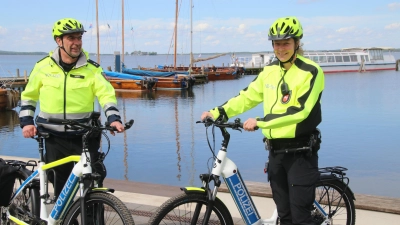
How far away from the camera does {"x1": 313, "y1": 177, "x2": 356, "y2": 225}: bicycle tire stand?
376cm

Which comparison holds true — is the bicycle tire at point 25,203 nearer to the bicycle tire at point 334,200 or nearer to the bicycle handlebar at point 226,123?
the bicycle handlebar at point 226,123

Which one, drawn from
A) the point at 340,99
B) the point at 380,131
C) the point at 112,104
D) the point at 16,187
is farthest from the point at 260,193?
the point at 340,99

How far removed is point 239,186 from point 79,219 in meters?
1.24

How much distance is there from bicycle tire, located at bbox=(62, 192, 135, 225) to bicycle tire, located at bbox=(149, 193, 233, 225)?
21 centimetres

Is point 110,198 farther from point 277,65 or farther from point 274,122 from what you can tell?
point 277,65

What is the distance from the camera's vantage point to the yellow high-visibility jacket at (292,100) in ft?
10.4

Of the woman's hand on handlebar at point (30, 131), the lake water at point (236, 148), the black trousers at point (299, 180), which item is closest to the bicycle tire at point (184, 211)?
the black trousers at point (299, 180)

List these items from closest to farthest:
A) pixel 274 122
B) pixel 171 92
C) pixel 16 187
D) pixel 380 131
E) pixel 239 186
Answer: pixel 274 122 < pixel 239 186 < pixel 16 187 < pixel 380 131 < pixel 171 92

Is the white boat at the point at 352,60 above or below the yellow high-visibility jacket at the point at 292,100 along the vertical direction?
above

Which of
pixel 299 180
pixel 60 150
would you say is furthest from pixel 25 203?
pixel 299 180

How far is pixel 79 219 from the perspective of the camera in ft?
11.6

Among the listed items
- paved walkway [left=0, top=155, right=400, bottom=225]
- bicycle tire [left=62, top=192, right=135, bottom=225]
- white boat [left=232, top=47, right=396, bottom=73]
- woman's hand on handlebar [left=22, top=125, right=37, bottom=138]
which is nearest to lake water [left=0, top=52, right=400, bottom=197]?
paved walkway [left=0, top=155, right=400, bottom=225]

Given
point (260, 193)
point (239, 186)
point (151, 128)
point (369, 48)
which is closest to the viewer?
point (239, 186)

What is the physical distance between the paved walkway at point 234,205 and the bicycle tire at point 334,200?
0.65 m
